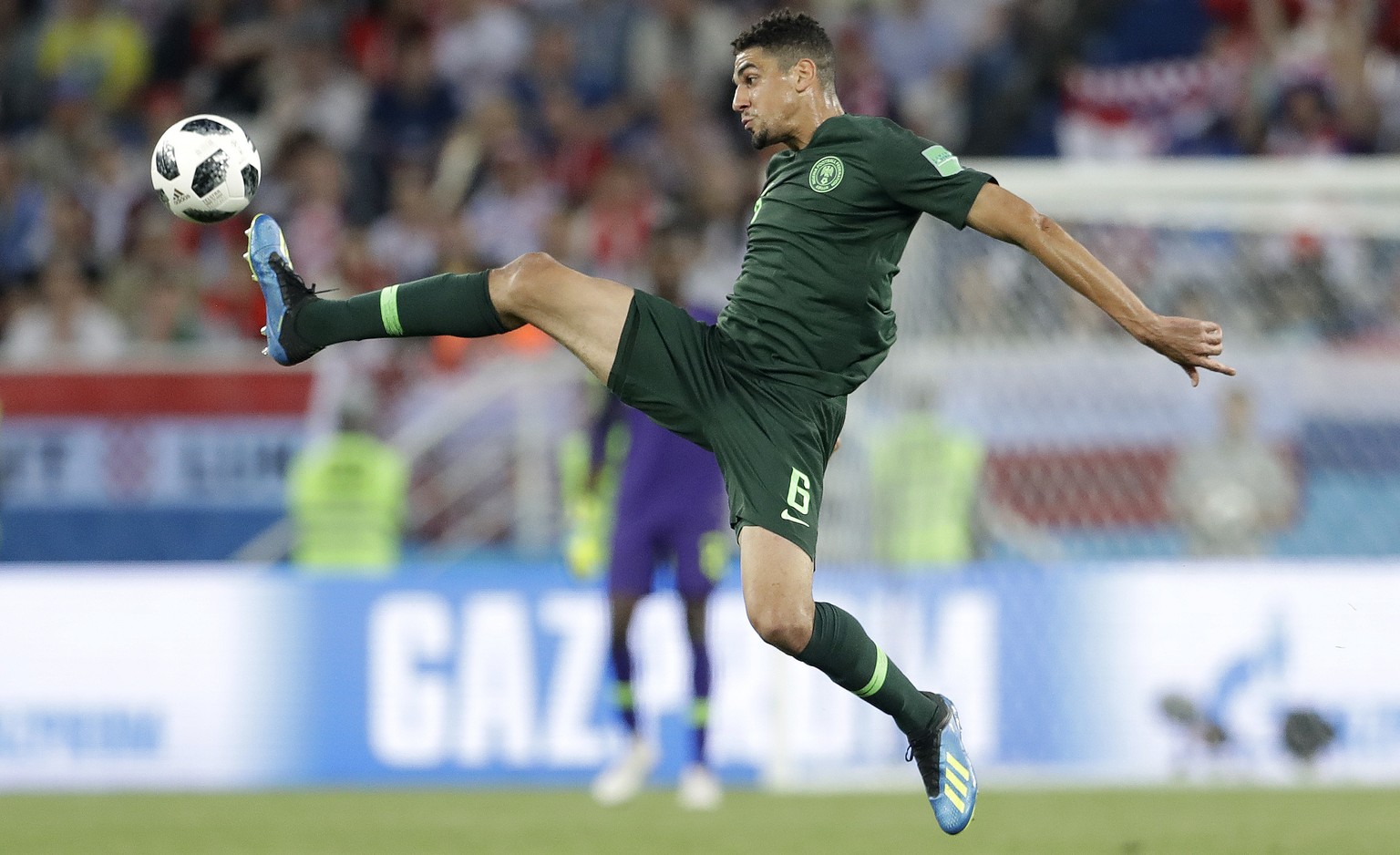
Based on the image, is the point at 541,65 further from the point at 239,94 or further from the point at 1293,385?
the point at 1293,385

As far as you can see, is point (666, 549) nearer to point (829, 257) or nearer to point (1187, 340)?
point (829, 257)

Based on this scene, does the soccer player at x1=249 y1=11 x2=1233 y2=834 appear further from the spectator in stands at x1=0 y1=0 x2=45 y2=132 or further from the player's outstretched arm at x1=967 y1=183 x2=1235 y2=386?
the spectator in stands at x1=0 y1=0 x2=45 y2=132

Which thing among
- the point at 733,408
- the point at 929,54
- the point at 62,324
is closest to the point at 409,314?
the point at 733,408

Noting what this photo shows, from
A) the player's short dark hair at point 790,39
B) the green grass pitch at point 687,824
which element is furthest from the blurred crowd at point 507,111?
the player's short dark hair at point 790,39

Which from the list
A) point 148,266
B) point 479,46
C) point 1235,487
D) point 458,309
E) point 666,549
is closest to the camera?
point 458,309

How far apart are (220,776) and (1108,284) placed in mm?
6348

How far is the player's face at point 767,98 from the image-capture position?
5.87 m

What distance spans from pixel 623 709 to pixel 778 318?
3.68 meters

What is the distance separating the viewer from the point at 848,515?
10.0 m

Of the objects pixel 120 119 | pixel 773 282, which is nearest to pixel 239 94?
pixel 120 119

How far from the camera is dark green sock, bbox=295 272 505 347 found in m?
5.57

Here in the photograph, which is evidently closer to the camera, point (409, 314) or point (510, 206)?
point (409, 314)

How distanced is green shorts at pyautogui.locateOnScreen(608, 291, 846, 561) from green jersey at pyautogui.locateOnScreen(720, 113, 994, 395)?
0.07 meters

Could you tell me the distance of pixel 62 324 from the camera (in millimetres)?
12445
